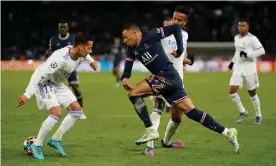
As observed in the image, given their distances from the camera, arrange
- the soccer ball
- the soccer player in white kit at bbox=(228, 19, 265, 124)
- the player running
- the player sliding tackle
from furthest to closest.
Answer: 1. the player running
2. the soccer player in white kit at bbox=(228, 19, 265, 124)
3. the soccer ball
4. the player sliding tackle

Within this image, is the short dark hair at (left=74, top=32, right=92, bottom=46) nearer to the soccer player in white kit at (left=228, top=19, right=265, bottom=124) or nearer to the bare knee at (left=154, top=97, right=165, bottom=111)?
the bare knee at (left=154, top=97, right=165, bottom=111)

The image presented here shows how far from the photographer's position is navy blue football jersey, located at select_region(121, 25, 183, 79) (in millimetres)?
9961

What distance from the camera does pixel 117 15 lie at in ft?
149

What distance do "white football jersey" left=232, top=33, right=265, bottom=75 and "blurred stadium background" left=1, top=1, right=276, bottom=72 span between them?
2720 cm

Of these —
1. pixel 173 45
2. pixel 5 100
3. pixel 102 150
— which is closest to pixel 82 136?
pixel 102 150

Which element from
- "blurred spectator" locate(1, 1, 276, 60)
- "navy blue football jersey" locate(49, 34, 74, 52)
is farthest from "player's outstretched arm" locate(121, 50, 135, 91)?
"blurred spectator" locate(1, 1, 276, 60)

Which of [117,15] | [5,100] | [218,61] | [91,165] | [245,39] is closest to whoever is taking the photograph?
[91,165]

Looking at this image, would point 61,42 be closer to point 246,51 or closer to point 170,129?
point 246,51

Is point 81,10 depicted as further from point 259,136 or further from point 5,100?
point 259,136

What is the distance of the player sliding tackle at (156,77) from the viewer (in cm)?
996

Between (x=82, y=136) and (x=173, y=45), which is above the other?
(x=173, y=45)

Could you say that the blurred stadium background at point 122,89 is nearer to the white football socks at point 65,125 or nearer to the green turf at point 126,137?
the green turf at point 126,137

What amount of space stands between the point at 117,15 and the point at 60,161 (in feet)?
118

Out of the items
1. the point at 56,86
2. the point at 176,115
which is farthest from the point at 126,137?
the point at 56,86
